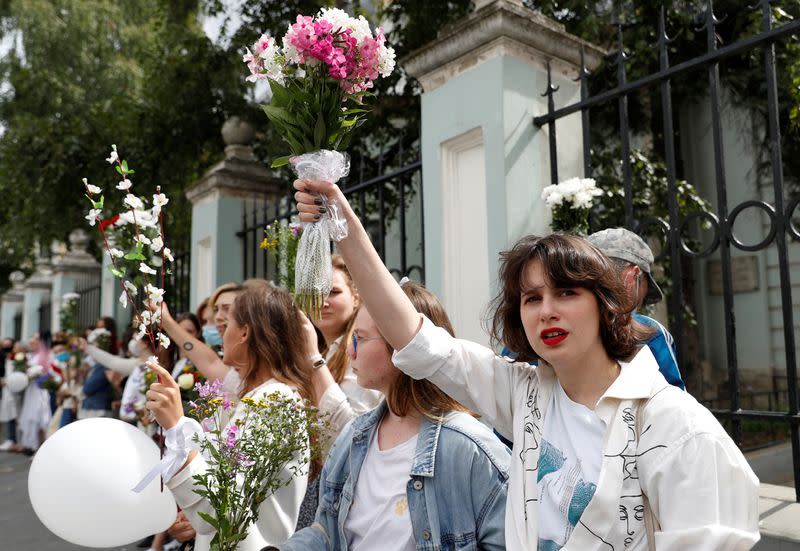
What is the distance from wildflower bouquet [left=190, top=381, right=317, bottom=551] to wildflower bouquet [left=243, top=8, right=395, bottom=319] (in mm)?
438

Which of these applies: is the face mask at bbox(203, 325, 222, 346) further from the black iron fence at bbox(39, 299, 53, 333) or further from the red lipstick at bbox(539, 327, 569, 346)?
the black iron fence at bbox(39, 299, 53, 333)

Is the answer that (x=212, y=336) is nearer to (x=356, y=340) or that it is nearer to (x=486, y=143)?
(x=486, y=143)

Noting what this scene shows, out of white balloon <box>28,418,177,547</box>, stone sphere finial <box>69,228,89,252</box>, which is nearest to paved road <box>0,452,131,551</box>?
white balloon <box>28,418,177,547</box>

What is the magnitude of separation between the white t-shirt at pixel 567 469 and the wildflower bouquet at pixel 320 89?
0.70m

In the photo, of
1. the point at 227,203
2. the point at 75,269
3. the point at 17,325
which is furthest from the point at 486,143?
the point at 17,325

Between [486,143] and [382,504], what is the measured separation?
2185mm

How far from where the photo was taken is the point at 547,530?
5.00 ft

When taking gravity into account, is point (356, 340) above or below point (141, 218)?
below

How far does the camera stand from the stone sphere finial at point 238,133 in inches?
261

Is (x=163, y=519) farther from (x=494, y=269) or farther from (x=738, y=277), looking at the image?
(x=738, y=277)

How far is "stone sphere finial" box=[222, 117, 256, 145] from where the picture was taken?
21.7 feet

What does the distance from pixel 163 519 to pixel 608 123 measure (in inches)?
332

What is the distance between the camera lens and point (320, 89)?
5.47ft

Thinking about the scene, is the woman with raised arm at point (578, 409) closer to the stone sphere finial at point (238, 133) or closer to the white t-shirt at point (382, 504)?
the white t-shirt at point (382, 504)
